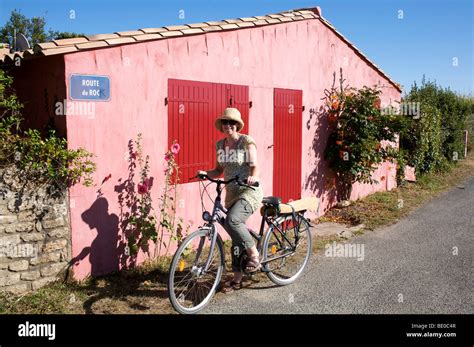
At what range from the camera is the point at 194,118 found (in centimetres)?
628

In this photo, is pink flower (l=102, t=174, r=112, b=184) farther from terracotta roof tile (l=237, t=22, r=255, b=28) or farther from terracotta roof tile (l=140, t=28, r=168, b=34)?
terracotta roof tile (l=237, t=22, r=255, b=28)

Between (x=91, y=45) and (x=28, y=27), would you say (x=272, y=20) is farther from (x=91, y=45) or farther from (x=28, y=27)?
(x=28, y=27)

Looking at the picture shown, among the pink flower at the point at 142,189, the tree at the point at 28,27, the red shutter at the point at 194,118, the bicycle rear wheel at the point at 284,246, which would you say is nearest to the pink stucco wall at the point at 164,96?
the red shutter at the point at 194,118

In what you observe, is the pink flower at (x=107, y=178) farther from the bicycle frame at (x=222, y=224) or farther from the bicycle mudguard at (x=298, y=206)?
the bicycle mudguard at (x=298, y=206)

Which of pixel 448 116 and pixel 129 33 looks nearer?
pixel 129 33

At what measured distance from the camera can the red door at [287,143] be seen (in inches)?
311

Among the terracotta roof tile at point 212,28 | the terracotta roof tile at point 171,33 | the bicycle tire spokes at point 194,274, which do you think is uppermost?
the terracotta roof tile at point 212,28

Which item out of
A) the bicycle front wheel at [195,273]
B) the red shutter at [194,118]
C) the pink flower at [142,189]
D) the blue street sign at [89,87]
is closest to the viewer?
the bicycle front wheel at [195,273]

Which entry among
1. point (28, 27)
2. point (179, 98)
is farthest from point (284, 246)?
point (28, 27)

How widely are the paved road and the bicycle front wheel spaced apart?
0.61 feet

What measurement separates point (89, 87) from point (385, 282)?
4.10 m

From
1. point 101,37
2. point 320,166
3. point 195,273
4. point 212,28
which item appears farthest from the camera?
point 320,166

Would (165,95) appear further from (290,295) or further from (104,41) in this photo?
(290,295)

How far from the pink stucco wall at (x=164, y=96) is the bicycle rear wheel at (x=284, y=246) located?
151 centimetres
